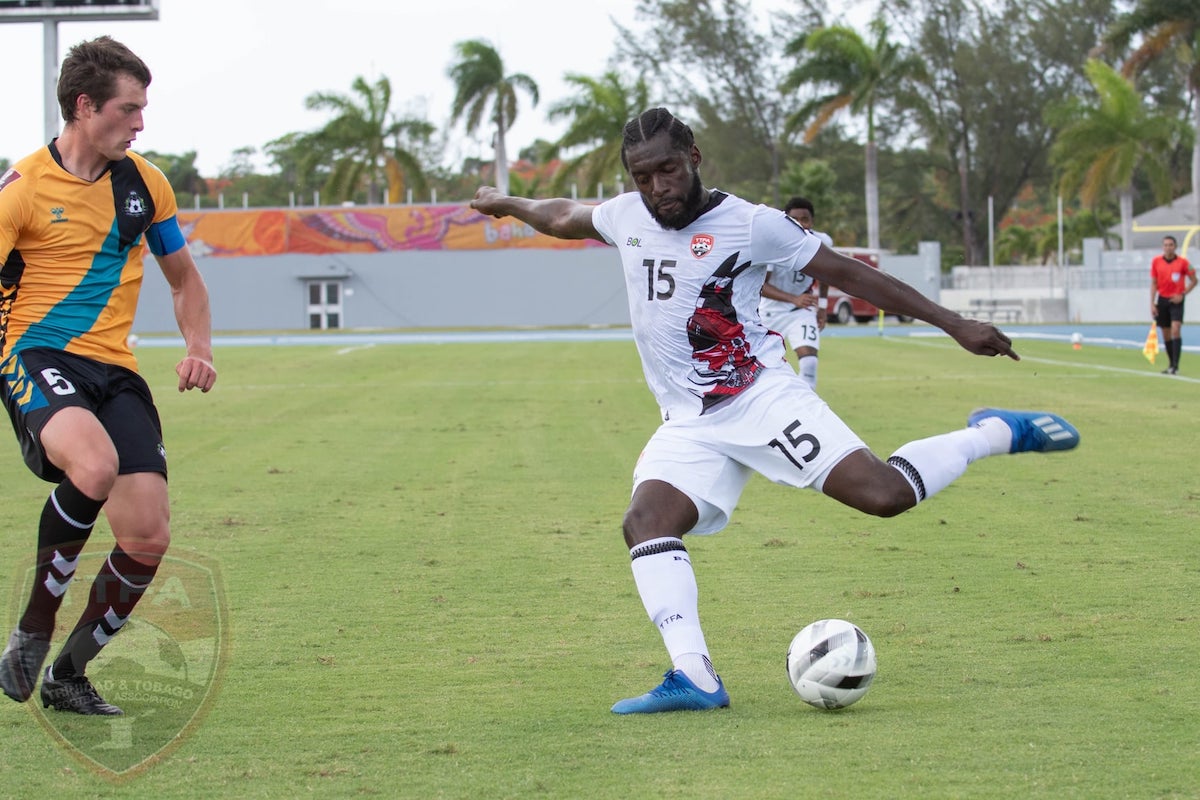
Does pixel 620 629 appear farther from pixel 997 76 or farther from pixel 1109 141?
pixel 997 76

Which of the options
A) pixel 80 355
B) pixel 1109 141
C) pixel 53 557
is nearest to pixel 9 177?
pixel 80 355

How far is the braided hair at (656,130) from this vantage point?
4836 mm

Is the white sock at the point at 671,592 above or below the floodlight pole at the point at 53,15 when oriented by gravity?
below

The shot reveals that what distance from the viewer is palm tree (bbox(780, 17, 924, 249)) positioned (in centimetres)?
5328

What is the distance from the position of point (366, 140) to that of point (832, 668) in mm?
57565

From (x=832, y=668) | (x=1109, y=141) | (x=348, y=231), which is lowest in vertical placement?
(x=832, y=668)

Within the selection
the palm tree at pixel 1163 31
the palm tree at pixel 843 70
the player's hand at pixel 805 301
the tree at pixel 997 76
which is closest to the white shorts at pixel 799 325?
the player's hand at pixel 805 301

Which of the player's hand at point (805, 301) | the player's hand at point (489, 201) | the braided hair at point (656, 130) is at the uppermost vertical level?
the braided hair at point (656, 130)

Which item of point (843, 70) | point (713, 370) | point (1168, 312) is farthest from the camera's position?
point (843, 70)

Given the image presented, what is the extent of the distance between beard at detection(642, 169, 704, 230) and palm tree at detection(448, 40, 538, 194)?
51.6 metres

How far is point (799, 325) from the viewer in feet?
50.0

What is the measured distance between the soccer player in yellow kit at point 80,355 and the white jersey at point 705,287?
1.73m

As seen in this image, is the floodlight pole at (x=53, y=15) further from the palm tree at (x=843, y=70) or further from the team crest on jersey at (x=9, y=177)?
the palm tree at (x=843, y=70)

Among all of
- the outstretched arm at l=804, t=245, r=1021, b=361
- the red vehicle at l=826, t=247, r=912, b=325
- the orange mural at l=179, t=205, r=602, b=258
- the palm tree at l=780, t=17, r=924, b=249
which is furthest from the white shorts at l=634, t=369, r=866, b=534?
Result: the orange mural at l=179, t=205, r=602, b=258
